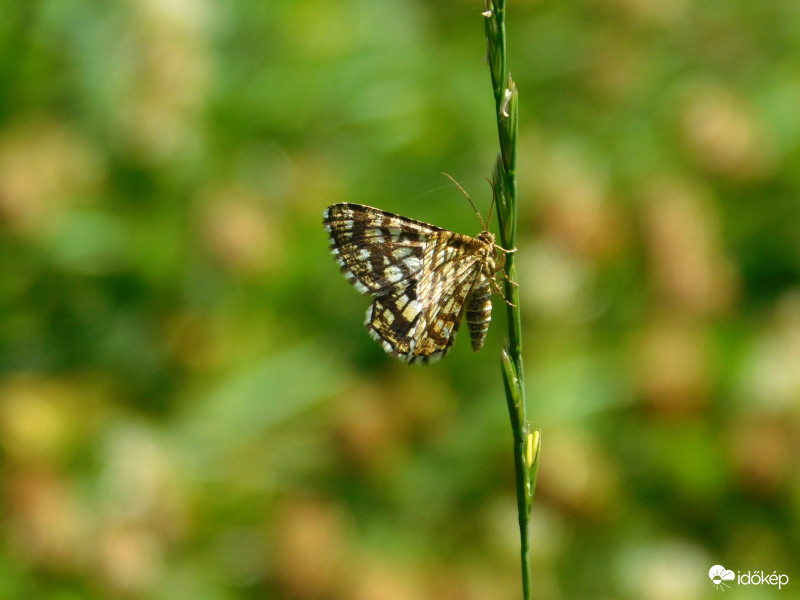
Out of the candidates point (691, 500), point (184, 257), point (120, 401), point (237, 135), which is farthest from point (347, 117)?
point (691, 500)

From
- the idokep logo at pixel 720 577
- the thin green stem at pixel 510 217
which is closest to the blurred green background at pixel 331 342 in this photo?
the idokep logo at pixel 720 577

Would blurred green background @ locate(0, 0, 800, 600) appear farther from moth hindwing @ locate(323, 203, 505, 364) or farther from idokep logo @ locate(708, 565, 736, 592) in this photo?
moth hindwing @ locate(323, 203, 505, 364)

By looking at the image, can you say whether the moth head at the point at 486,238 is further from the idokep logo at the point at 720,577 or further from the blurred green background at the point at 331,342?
the idokep logo at the point at 720,577

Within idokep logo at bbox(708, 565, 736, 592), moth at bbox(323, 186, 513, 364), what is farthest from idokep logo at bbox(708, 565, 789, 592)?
moth at bbox(323, 186, 513, 364)

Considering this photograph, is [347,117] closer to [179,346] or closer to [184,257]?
[184,257]

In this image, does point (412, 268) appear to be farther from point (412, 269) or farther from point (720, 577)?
point (720, 577)

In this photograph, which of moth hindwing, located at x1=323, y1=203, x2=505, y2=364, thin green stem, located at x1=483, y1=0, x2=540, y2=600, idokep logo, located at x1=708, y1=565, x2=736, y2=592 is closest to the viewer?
thin green stem, located at x1=483, y1=0, x2=540, y2=600
